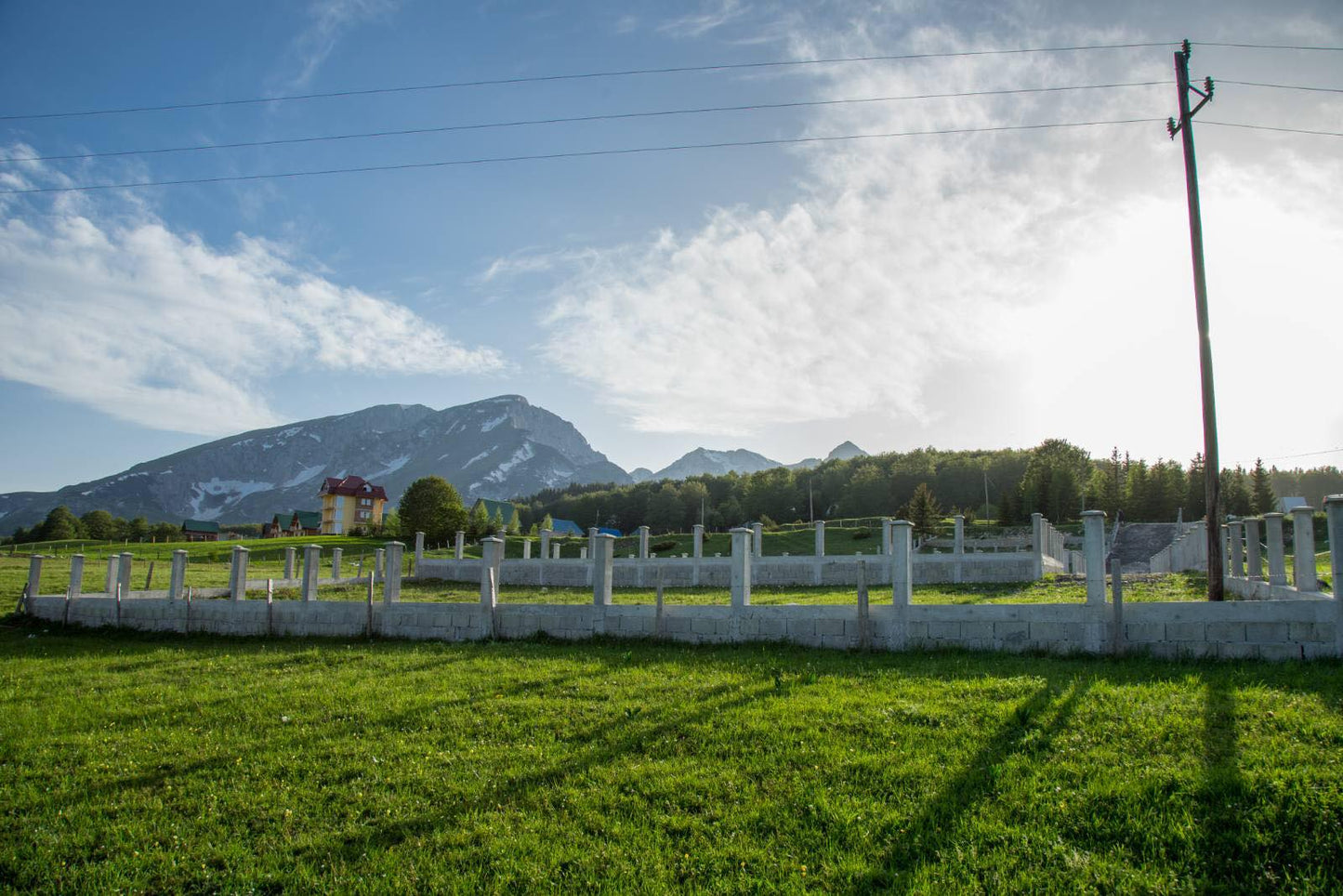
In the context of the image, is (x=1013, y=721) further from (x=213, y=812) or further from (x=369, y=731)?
(x=213, y=812)

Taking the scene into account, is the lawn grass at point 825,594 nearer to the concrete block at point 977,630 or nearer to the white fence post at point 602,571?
the white fence post at point 602,571

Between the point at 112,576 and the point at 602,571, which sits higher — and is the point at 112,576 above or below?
below

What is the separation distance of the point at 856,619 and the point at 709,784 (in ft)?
19.0

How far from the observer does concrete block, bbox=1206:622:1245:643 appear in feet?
28.9

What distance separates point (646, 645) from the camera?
11805 millimetres

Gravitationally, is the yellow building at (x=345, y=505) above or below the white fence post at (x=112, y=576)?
above

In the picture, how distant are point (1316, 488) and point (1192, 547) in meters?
120

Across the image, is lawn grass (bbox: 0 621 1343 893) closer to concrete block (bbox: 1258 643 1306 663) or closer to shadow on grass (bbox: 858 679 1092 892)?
shadow on grass (bbox: 858 679 1092 892)

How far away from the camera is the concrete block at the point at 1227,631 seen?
8.80m

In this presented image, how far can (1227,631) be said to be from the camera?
8.87 metres

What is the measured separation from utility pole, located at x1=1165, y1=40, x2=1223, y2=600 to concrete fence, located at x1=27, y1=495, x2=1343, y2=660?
1226 millimetres

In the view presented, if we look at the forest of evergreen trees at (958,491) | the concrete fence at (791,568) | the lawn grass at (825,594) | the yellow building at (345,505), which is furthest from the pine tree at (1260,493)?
the yellow building at (345,505)

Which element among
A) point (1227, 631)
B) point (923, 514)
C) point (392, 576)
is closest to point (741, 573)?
point (1227, 631)

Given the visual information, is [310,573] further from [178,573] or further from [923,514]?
[923,514]
